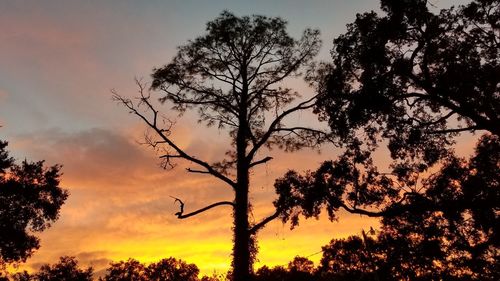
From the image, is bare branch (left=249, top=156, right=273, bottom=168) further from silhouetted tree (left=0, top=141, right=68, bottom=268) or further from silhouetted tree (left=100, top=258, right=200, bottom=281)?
silhouetted tree (left=100, top=258, right=200, bottom=281)

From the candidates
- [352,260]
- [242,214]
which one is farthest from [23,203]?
[352,260]

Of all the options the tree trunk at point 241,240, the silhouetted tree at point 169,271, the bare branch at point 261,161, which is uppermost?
the silhouetted tree at point 169,271

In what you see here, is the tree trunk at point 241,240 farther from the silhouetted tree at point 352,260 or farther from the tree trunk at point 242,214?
the silhouetted tree at point 352,260

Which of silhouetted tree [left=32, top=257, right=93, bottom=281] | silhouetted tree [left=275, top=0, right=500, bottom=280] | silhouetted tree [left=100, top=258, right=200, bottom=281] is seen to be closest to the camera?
silhouetted tree [left=275, top=0, right=500, bottom=280]

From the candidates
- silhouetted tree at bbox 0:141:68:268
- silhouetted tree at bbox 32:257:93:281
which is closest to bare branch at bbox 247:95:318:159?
silhouetted tree at bbox 0:141:68:268

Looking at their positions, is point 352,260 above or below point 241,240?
above

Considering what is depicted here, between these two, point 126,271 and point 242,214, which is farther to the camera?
point 126,271

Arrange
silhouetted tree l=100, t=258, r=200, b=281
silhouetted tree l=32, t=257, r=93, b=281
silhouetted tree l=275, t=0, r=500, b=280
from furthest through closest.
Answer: silhouetted tree l=100, t=258, r=200, b=281
silhouetted tree l=32, t=257, r=93, b=281
silhouetted tree l=275, t=0, r=500, b=280

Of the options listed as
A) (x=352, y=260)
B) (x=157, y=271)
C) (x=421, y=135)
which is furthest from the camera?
(x=157, y=271)

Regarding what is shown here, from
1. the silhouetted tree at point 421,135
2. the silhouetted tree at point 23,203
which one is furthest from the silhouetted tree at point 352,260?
the silhouetted tree at point 23,203

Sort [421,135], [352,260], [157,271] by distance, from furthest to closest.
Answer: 1. [157,271]
2. [352,260]
3. [421,135]

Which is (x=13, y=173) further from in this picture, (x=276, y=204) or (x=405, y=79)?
(x=405, y=79)

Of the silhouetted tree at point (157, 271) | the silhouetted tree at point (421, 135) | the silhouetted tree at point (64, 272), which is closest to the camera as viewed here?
the silhouetted tree at point (421, 135)

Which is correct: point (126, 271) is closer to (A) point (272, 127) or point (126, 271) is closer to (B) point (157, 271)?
(B) point (157, 271)
